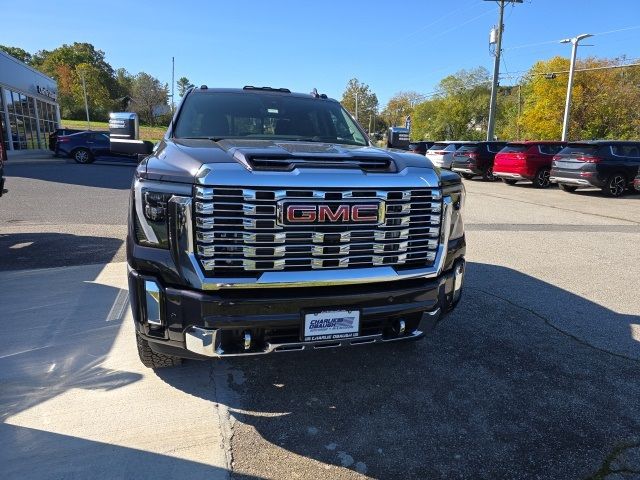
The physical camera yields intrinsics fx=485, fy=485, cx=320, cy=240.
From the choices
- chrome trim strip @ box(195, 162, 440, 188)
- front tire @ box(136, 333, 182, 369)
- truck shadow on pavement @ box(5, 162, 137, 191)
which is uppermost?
chrome trim strip @ box(195, 162, 440, 188)

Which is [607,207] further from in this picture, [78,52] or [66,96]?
[78,52]

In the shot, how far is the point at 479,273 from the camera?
5.89 meters

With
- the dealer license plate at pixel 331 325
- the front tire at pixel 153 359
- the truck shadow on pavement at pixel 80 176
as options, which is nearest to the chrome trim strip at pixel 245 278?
the dealer license plate at pixel 331 325

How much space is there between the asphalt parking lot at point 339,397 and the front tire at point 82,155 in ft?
62.2

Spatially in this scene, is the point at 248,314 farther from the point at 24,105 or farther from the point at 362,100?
the point at 362,100

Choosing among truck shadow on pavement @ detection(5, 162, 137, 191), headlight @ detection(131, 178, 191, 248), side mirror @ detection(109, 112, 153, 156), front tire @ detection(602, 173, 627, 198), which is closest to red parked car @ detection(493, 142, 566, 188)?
front tire @ detection(602, 173, 627, 198)

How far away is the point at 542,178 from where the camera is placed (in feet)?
58.2

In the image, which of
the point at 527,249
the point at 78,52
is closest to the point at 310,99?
the point at 527,249

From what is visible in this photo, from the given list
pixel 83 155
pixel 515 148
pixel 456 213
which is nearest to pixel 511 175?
pixel 515 148

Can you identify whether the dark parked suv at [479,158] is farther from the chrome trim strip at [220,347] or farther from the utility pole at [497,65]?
the chrome trim strip at [220,347]

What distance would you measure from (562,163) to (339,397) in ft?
48.7

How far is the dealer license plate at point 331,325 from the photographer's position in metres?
2.68

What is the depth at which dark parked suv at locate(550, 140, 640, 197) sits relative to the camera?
1453 centimetres

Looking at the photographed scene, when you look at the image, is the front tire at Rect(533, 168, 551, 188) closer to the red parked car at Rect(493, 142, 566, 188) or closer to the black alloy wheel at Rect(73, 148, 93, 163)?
the red parked car at Rect(493, 142, 566, 188)
